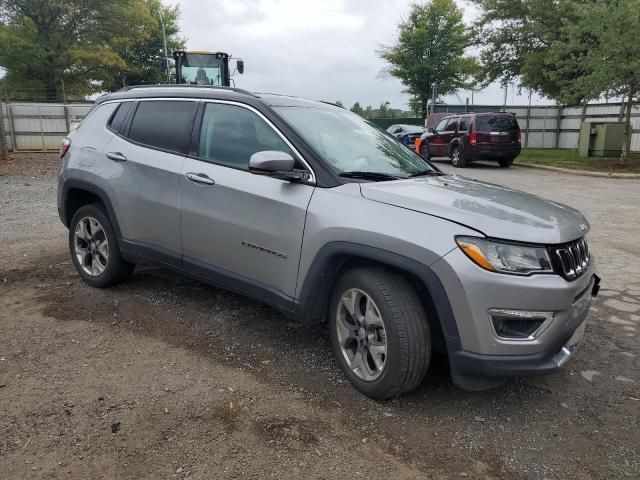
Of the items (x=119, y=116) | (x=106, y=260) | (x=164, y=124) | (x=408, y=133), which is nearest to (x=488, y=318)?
(x=164, y=124)

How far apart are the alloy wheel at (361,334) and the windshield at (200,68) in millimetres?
17762

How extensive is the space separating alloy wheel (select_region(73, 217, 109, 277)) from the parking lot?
26cm

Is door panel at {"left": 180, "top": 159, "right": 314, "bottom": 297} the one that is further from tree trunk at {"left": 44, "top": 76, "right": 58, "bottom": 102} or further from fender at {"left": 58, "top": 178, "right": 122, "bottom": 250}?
tree trunk at {"left": 44, "top": 76, "right": 58, "bottom": 102}

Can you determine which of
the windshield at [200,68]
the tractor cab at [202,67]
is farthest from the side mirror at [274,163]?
the windshield at [200,68]

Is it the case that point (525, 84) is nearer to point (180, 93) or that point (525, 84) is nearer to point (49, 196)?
point (49, 196)

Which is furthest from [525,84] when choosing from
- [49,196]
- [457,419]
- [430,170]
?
[457,419]

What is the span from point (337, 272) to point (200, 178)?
4.23 feet

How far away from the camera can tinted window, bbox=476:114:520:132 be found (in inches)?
665

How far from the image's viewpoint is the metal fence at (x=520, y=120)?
19625 mm

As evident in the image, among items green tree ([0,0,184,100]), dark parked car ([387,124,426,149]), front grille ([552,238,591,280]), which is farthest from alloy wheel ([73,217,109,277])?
green tree ([0,0,184,100])

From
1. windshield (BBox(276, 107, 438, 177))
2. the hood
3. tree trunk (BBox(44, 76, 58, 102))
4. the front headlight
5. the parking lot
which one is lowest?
the parking lot

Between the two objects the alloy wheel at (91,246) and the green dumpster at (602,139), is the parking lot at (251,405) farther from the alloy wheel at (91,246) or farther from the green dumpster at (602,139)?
the green dumpster at (602,139)

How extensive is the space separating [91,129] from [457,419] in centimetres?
392

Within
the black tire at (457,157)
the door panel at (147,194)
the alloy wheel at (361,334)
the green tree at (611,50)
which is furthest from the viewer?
the black tire at (457,157)
